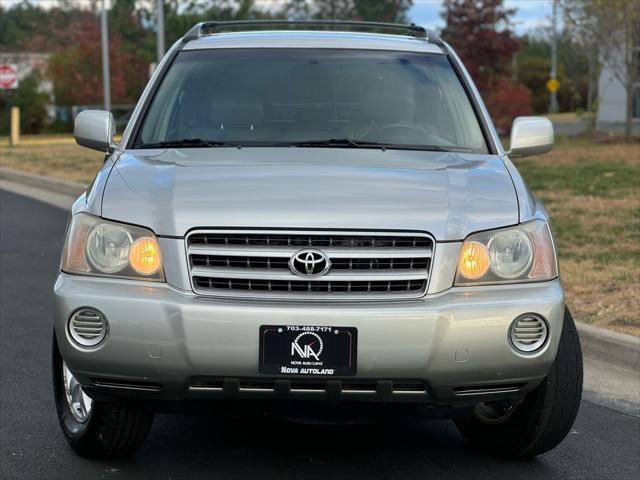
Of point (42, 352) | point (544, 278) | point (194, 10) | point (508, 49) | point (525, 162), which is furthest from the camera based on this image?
point (194, 10)

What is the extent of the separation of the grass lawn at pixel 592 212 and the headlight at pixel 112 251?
155 inches

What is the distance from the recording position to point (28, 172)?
20.9 metres

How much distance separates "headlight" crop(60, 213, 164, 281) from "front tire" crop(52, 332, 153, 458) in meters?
0.44

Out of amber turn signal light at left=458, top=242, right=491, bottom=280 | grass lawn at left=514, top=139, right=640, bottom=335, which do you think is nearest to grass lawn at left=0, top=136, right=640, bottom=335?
grass lawn at left=514, top=139, right=640, bottom=335

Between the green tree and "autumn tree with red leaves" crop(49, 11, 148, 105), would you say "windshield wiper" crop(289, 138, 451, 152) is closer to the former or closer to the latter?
the green tree

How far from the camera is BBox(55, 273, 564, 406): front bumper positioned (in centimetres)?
372

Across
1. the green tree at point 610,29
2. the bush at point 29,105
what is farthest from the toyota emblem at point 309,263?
the bush at point 29,105

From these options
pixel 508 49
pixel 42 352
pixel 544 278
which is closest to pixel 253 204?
pixel 544 278

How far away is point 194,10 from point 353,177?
161 feet

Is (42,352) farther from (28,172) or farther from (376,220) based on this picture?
(28,172)

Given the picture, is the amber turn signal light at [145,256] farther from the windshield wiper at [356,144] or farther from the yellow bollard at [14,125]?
the yellow bollard at [14,125]

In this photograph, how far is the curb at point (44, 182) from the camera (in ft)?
56.0

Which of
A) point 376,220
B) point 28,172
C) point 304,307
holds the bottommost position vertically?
point 28,172

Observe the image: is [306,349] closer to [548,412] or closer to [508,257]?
[508,257]
